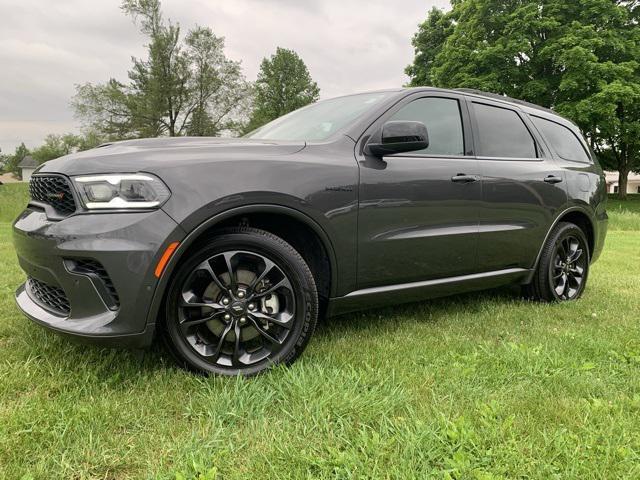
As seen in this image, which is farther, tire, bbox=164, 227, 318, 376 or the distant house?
the distant house

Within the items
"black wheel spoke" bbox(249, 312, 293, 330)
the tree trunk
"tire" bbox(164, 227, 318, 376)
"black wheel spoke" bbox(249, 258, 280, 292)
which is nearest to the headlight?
"tire" bbox(164, 227, 318, 376)

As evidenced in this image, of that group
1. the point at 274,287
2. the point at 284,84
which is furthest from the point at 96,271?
the point at 284,84

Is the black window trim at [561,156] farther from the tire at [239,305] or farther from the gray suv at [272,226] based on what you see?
the tire at [239,305]

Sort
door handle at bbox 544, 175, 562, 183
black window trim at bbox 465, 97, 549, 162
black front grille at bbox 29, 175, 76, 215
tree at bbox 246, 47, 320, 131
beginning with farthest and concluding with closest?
tree at bbox 246, 47, 320, 131 < door handle at bbox 544, 175, 562, 183 < black window trim at bbox 465, 97, 549, 162 < black front grille at bbox 29, 175, 76, 215

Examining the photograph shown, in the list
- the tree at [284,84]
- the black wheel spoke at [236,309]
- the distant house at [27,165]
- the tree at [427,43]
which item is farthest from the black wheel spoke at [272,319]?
the distant house at [27,165]

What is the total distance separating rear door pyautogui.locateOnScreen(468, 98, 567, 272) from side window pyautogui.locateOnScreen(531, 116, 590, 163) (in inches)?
7.2

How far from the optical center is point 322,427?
1.93 m

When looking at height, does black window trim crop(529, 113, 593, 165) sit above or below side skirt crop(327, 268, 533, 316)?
above

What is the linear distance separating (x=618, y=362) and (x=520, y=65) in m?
24.9

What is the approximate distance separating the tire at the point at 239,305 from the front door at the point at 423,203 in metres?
0.49

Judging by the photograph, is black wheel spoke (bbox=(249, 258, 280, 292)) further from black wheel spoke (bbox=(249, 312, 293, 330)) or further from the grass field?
the grass field

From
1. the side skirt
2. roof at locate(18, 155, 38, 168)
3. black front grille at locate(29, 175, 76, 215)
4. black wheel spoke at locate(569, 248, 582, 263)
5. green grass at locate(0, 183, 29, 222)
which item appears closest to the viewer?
black front grille at locate(29, 175, 76, 215)

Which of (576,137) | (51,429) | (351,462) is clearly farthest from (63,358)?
(576,137)

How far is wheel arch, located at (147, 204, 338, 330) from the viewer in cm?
216
